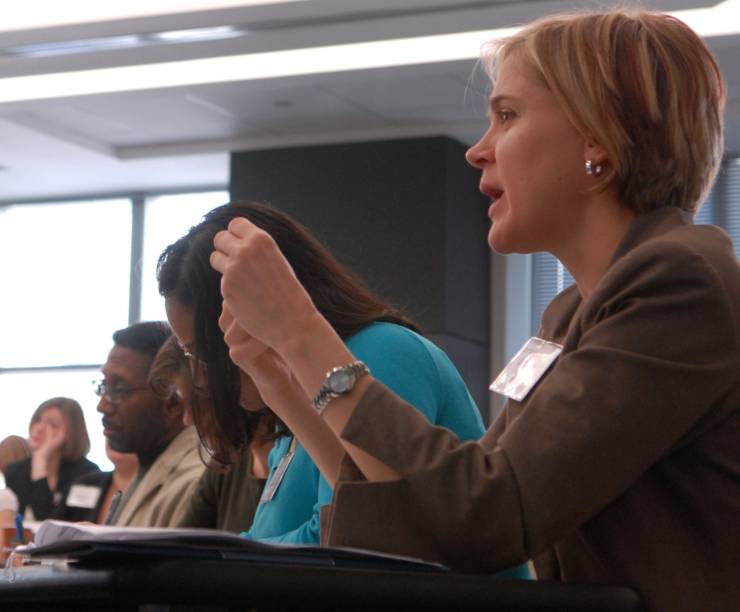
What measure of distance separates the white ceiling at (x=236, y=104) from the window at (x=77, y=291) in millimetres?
214

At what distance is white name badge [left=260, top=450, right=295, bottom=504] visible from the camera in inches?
74.0

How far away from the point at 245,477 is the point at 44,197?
7.76m

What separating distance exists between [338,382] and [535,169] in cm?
34

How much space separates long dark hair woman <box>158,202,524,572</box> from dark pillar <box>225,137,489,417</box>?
18.3ft

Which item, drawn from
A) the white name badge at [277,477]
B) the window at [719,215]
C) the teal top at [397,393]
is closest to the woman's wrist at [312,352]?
the teal top at [397,393]

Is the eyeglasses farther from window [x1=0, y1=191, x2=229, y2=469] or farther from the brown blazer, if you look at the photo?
window [x1=0, y1=191, x2=229, y2=469]

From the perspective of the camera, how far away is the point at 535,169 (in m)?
1.37

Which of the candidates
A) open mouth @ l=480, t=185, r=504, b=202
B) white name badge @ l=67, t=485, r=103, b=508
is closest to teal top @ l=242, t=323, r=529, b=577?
open mouth @ l=480, t=185, r=504, b=202

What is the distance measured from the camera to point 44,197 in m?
10.3

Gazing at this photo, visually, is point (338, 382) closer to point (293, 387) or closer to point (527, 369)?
point (527, 369)

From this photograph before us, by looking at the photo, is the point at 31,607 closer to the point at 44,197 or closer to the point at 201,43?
the point at 201,43

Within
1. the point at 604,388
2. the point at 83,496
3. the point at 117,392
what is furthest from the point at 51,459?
the point at 604,388

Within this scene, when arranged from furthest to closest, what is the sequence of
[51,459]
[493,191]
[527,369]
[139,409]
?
1. [51,459]
2. [139,409]
3. [493,191]
4. [527,369]

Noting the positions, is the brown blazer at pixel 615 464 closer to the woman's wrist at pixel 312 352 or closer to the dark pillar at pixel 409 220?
the woman's wrist at pixel 312 352
